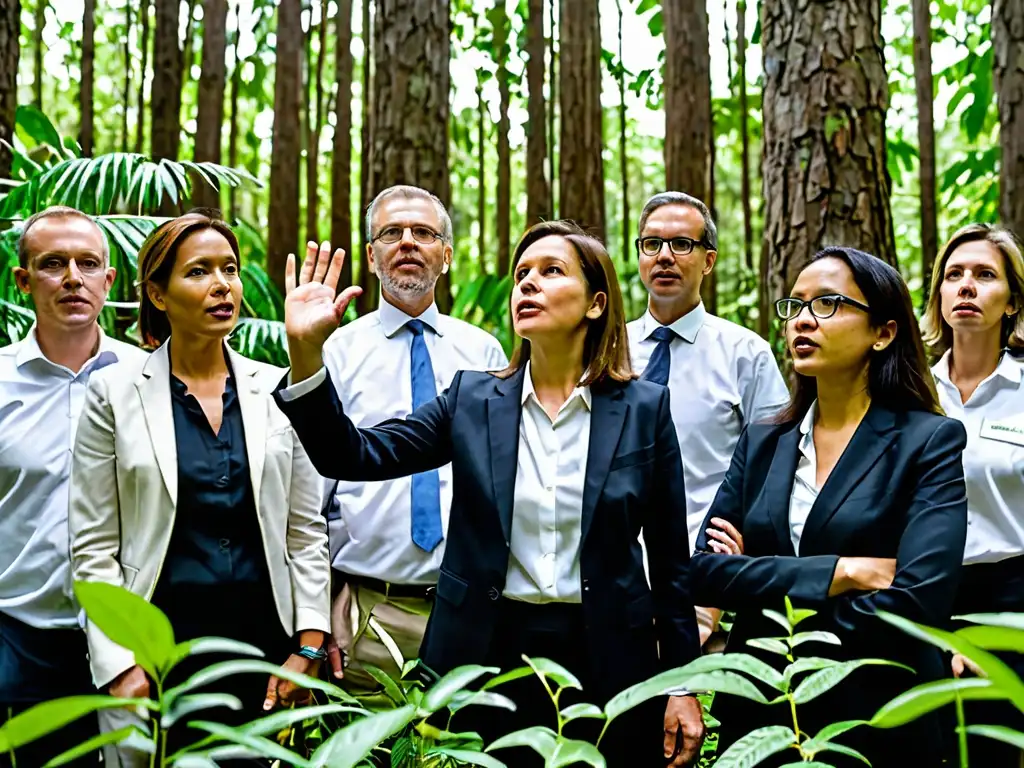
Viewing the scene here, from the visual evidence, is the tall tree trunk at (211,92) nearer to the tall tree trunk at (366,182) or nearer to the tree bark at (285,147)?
the tree bark at (285,147)

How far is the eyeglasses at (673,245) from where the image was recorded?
153 inches

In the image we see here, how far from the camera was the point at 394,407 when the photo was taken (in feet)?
11.9

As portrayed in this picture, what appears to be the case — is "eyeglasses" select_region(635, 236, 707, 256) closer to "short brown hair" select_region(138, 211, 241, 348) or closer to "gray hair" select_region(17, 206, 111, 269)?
"short brown hair" select_region(138, 211, 241, 348)

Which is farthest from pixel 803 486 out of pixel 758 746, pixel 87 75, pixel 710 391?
pixel 87 75

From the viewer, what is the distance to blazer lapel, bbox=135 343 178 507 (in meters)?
2.79

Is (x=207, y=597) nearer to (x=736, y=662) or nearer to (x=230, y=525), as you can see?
(x=230, y=525)

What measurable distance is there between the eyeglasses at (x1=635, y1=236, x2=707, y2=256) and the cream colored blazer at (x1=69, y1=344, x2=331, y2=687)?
5.11 ft

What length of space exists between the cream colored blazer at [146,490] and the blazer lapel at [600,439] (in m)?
0.84

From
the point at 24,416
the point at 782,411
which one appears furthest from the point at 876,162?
the point at 24,416

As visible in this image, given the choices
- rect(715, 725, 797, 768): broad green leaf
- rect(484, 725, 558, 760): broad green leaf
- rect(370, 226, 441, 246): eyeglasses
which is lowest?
rect(715, 725, 797, 768): broad green leaf

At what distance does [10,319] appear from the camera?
4590 millimetres

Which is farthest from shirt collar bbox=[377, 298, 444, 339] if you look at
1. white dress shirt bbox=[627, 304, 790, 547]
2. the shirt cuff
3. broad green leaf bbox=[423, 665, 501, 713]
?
broad green leaf bbox=[423, 665, 501, 713]

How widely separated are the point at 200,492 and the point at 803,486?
1.56m

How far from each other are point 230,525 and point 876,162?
327 cm
